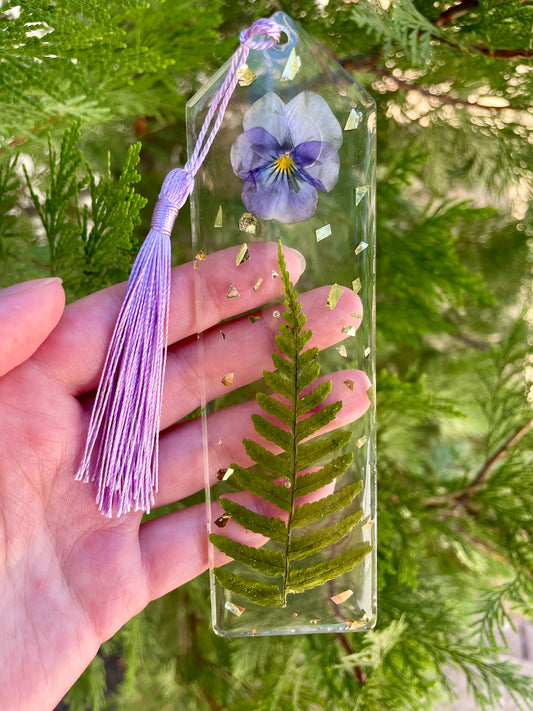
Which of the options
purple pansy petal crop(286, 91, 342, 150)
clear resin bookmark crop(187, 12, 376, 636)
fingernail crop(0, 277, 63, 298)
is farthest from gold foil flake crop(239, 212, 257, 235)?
fingernail crop(0, 277, 63, 298)

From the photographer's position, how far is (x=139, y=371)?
0.75 metres

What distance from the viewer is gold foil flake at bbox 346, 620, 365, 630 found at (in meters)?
0.83

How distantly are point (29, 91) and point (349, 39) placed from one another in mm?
412

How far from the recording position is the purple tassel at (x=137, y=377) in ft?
2.43

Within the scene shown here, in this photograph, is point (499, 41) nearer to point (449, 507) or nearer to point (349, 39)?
point (349, 39)

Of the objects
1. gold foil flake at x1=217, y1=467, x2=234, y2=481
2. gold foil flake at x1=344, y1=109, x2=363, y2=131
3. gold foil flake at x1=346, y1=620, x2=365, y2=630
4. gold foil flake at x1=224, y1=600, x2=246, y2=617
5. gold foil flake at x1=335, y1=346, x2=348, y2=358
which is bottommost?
gold foil flake at x1=346, y1=620, x2=365, y2=630

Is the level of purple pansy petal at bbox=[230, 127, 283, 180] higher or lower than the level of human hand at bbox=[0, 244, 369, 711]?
higher

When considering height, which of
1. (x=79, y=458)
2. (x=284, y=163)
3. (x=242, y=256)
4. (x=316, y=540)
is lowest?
(x=316, y=540)

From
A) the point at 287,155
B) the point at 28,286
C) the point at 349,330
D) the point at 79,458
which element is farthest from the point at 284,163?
the point at 79,458

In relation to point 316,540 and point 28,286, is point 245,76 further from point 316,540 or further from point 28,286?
point 316,540

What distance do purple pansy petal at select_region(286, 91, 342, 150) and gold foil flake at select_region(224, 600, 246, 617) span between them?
613mm

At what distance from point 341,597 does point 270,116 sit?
63cm

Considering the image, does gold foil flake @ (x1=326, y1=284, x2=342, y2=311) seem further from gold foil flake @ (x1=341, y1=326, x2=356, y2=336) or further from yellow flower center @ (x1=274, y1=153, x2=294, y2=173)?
yellow flower center @ (x1=274, y1=153, x2=294, y2=173)

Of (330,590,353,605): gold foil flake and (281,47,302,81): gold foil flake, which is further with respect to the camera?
(330,590,353,605): gold foil flake
